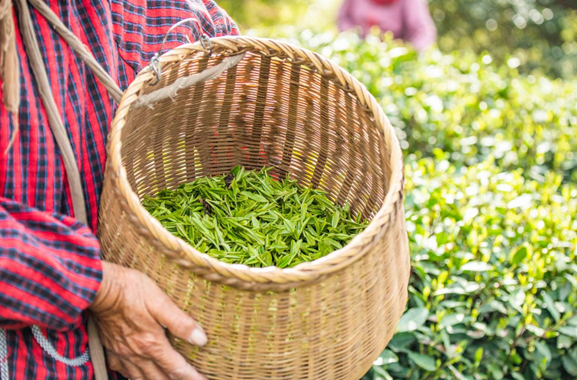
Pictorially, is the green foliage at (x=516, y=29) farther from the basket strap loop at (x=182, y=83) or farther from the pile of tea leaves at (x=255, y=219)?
the basket strap loop at (x=182, y=83)

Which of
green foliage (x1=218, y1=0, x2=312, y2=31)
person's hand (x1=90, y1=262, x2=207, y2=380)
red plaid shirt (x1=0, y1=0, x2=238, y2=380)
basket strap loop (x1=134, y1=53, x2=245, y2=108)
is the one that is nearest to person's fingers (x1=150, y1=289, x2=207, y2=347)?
person's hand (x1=90, y1=262, x2=207, y2=380)

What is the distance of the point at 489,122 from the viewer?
260cm

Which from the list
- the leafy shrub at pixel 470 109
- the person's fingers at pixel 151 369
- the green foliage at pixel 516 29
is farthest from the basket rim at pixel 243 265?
the green foliage at pixel 516 29

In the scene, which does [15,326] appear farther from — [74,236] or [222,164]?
[222,164]

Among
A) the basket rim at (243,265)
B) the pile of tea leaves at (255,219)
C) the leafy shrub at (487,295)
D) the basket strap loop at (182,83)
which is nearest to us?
the basket rim at (243,265)

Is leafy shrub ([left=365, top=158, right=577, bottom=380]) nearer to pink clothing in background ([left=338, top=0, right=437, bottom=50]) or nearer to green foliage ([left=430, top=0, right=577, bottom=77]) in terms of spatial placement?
pink clothing in background ([left=338, top=0, right=437, bottom=50])

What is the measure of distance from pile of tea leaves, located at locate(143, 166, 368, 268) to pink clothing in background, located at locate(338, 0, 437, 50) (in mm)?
3238

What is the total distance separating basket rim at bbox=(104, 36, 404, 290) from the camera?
3.25ft

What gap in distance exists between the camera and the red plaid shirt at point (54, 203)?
1013 mm

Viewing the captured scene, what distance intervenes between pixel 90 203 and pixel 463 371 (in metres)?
1.14

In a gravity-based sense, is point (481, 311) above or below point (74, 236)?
below

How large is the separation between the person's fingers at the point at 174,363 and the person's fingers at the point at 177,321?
0.05 metres

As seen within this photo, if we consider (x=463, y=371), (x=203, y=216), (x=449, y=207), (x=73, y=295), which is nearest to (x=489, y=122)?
(x=449, y=207)

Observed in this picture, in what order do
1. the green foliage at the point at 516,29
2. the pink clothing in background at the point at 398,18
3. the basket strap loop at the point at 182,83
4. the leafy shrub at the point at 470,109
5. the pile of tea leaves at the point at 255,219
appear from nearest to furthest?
1. the basket strap loop at the point at 182,83
2. the pile of tea leaves at the point at 255,219
3. the leafy shrub at the point at 470,109
4. the pink clothing in background at the point at 398,18
5. the green foliage at the point at 516,29
